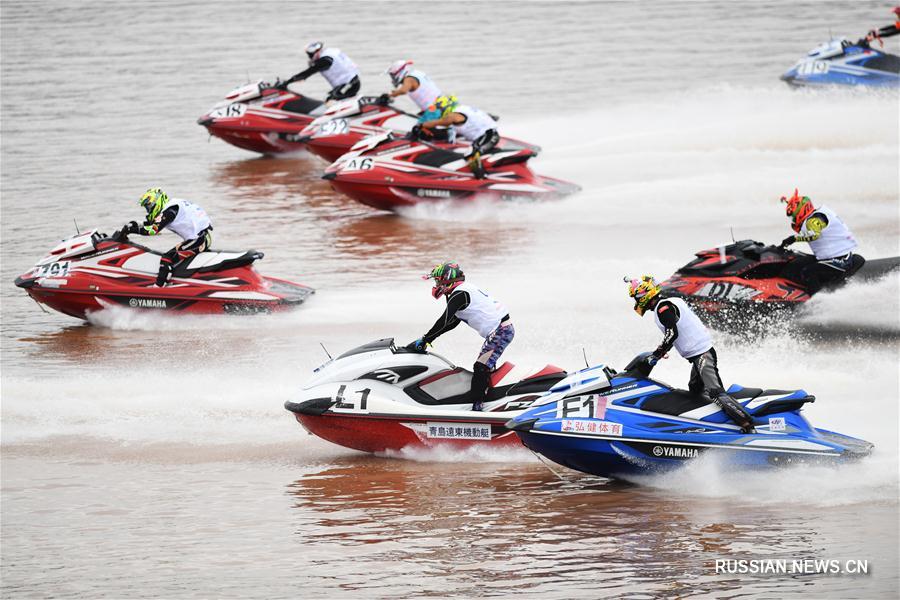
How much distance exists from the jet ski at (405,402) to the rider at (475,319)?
168 mm

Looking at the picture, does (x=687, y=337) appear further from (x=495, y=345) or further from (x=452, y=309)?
(x=452, y=309)

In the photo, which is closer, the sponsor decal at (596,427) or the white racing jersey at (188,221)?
the sponsor decal at (596,427)

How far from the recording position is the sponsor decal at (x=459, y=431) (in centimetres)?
1260

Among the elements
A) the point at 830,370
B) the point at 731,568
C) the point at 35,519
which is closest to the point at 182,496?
the point at 35,519

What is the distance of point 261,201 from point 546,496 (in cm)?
1558

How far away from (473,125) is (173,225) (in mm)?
7268

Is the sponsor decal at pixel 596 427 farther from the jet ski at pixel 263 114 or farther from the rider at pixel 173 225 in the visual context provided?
the jet ski at pixel 263 114

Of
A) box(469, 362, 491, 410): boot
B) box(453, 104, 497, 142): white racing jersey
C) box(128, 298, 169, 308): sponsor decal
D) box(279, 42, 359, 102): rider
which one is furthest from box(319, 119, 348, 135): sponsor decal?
box(469, 362, 491, 410): boot

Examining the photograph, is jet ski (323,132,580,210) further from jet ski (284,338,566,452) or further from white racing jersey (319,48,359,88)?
jet ski (284,338,566,452)

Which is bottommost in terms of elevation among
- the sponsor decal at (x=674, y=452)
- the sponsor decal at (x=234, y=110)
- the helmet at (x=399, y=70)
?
the sponsor decal at (x=674, y=452)

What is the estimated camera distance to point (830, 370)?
15133 mm

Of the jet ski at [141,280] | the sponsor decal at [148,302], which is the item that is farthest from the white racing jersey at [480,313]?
the sponsor decal at [148,302]

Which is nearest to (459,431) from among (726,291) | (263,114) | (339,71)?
(726,291)

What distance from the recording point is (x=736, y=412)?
11422 millimetres
